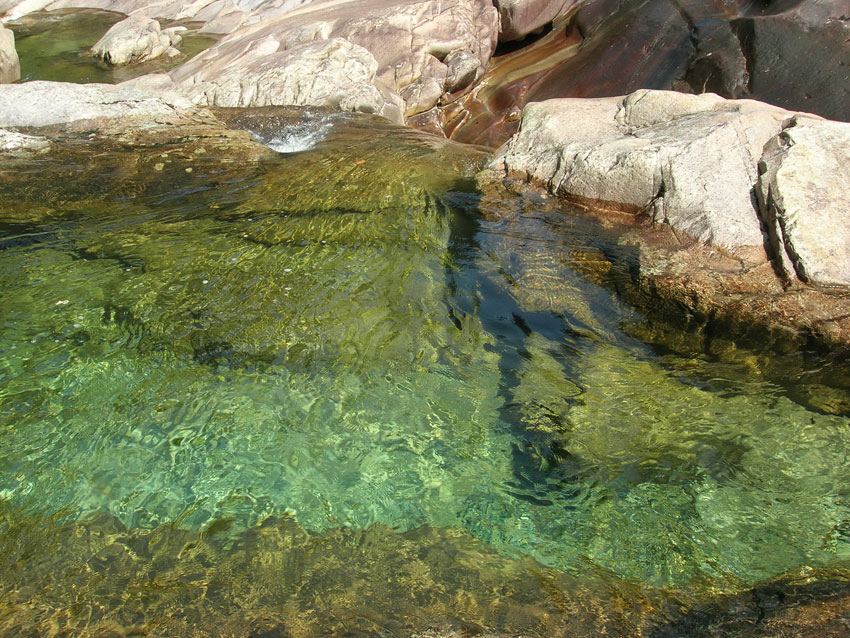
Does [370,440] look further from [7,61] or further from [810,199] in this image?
[7,61]

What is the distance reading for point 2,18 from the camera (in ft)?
66.7

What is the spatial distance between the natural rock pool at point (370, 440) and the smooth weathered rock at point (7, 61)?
29.7ft

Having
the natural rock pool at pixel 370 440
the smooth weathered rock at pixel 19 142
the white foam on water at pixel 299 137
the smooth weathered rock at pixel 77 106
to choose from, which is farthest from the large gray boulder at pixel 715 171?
the smooth weathered rock at pixel 19 142

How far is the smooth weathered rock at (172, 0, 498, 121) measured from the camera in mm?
9883

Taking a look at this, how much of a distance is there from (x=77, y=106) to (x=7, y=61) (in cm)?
592

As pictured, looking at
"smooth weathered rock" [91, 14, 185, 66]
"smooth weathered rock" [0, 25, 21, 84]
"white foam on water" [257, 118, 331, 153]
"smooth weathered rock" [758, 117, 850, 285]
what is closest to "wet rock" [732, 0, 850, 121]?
"smooth weathered rock" [758, 117, 850, 285]

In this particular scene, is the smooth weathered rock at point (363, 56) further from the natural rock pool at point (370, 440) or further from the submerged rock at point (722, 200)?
the submerged rock at point (722, 200)

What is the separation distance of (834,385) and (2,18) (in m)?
25.6

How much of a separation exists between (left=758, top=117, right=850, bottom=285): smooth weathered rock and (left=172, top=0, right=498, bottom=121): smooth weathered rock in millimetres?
6287

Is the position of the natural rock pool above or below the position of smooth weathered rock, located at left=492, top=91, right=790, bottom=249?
below

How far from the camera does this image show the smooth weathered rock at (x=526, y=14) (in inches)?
479

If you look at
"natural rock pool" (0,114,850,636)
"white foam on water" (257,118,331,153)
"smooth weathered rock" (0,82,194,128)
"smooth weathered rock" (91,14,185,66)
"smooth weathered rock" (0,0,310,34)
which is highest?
"smooth weathered rock" (0,0,310,34)

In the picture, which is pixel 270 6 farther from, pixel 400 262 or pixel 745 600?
pixel 745 600

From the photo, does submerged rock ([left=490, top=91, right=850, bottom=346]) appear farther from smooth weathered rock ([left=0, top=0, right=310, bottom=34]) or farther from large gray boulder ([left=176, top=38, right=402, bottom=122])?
smooth weathered rock ([left=0, top=0, right=310, bottom=34])
